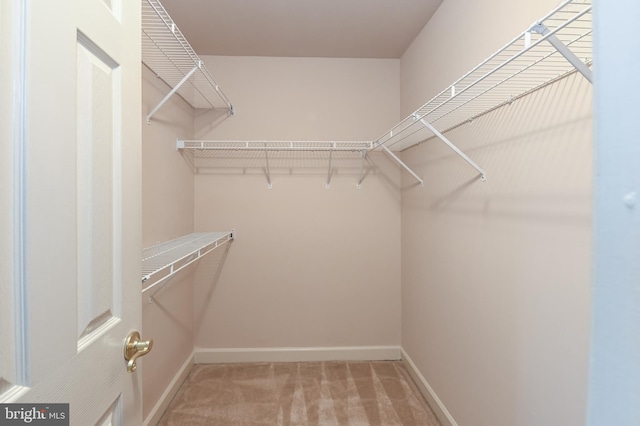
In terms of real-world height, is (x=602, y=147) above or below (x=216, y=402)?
above

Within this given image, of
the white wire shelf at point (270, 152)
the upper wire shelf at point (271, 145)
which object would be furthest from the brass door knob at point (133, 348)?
the white wire shelf at point (270, 152)

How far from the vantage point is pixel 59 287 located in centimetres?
48

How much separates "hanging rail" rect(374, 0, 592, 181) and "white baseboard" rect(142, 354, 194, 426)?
6.61 ft

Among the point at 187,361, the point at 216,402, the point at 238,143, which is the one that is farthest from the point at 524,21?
the point at 187,361

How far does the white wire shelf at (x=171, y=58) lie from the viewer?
1.23 metres

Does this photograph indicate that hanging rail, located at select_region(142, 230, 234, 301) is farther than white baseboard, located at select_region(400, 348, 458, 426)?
No

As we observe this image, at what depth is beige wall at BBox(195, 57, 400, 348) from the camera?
2293 millimetres

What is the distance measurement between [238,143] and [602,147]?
2.15 meters

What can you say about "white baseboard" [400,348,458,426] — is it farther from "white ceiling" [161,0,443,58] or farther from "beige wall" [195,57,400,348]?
"white ceiling" [161,0,443,58]

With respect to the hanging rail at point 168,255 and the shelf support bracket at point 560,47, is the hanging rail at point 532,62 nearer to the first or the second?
the shelf support bracket at point 560,47

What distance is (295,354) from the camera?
7.54 feet

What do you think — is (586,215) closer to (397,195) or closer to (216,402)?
(397,195)

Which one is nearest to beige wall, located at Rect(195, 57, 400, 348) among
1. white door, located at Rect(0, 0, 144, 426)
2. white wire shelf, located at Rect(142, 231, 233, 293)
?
white wire shelf, located at Rect(142, 231, 233, 293)

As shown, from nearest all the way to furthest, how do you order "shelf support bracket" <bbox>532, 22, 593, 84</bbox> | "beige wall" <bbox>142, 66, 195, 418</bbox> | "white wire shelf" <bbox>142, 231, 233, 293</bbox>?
"shelf support bracket" <bbox>532, 22, 593, 84</bbox> → "white wire shelf" <bbox>142, 231, 233, 293</bbox> → "beige wall" <bbox>142, 66, 195, 418</bbox>
